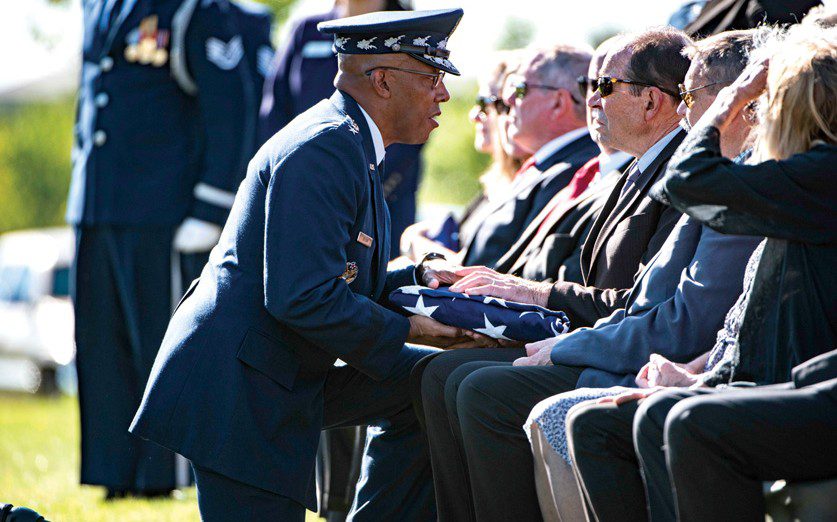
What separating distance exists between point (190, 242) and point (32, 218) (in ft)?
107

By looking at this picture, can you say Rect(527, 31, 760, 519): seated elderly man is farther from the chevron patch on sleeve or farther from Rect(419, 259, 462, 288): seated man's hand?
the chevron patch on sleeve

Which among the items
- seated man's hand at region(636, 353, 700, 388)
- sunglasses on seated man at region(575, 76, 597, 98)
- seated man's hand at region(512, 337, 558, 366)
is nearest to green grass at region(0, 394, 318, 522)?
seated man's hand at region(512, 337, 558, 366)

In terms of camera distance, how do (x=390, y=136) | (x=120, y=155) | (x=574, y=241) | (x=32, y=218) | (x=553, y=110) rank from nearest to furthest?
(x=390, y=136) → (x=574, y=241) → (x=553, y=110) → (x=120, y=155) → (x=32, y=218)

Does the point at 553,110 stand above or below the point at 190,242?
above

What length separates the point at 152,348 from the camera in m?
6.37

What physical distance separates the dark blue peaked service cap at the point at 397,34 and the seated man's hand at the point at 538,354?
0.94 m

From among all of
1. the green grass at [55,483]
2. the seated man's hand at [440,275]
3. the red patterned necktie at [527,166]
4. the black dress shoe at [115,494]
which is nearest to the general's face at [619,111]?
the seated man's hand at [440,275]

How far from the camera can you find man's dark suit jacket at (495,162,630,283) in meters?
4.53

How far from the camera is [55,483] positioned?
273 inches

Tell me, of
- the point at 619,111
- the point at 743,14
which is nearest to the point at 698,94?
the point at 619,111

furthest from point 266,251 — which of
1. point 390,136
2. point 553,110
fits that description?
point 553,110

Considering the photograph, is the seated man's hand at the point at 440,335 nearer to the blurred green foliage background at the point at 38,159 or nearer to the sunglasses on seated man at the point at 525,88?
the sunglasses on seated man at the point at 525,88

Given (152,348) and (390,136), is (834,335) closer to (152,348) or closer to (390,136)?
(390,136)

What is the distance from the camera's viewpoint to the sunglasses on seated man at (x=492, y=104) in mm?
5820
